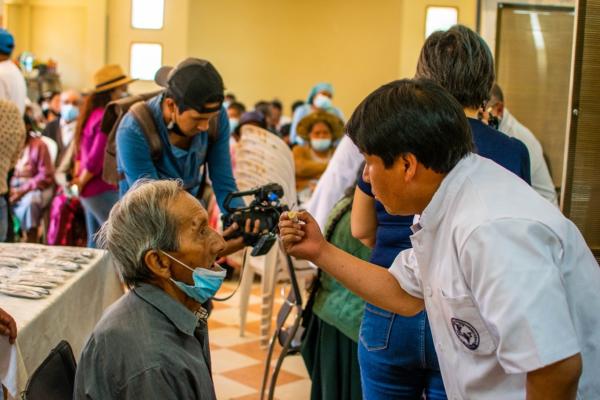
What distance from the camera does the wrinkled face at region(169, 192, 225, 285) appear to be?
6.56 ft

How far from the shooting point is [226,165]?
355cm

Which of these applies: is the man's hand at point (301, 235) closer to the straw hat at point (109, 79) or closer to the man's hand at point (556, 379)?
the man's hand at point (556, 379)

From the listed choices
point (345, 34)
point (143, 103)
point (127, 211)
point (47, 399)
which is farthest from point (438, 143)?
point (345, 34)

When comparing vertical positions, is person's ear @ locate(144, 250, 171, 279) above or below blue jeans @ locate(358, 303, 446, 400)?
above

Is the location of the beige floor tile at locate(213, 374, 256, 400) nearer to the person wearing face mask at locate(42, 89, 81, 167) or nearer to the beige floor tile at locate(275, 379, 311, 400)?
the beige floor tile at locate(275, 379, 311, 400)

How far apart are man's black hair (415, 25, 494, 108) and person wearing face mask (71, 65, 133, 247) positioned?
3.11 m

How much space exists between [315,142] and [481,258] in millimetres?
4861

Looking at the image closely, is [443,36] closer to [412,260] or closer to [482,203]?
[412,260]

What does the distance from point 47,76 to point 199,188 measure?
11140 mm

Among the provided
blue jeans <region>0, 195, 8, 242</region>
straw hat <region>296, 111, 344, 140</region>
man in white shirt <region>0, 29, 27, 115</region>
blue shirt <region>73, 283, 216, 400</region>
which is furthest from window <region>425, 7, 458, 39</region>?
blue shirt <region>73, 283, 216, 400</region>

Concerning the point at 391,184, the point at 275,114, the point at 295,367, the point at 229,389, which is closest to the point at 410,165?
the point at 391,184

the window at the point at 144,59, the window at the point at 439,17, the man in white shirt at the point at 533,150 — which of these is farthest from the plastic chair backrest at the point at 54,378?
the window at the point at 144,59

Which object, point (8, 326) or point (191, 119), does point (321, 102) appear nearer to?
point (191, 119)

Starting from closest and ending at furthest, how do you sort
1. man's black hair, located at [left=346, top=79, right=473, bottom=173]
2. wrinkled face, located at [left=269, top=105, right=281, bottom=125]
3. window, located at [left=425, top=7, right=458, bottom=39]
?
man's black hair, located at [left=346, top=79, right=473, bottom=173], wrinkled face, located at [left=269, top=105, right=281, bottom=125], window, located at [left=425, top=7, right=458, bottom=39]
